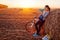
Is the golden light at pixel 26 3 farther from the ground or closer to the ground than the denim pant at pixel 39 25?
farther from the ground

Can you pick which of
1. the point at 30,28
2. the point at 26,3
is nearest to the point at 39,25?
the point at 30,28

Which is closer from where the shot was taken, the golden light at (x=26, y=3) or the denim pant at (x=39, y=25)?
the denim pant at (x=39, y=25)

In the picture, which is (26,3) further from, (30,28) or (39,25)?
(39,25)

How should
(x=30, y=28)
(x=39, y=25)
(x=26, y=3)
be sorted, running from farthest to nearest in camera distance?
(x=26, y=3)
(x=30, y=28)
(x=39, y=25)

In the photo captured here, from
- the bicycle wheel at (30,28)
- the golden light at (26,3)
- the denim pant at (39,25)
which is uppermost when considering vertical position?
the golden light at (26,3)

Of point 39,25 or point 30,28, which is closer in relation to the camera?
point 39,25

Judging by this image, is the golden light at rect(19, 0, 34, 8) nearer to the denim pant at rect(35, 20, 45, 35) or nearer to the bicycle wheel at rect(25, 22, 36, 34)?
the bicycle wheel at rect(25, 22, 36, 34)

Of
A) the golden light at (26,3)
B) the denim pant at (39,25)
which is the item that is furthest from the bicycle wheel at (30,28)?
the golden light at (26,3)

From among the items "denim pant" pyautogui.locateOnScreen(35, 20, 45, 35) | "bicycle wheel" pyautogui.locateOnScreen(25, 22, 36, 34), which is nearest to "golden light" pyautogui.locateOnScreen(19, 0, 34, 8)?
"bicycle wheel" pyautogui.locateOnScreen(25, 22, 36, 34)

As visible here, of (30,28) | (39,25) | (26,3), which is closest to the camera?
(39,25)

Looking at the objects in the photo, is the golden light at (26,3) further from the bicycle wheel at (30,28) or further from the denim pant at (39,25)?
the denim pant at (39,25)

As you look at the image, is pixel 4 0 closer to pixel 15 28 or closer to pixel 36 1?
pixel 36 1

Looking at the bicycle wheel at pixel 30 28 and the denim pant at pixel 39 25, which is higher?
the denim pant at pixel 39 25

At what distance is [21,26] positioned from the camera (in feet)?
7.03
